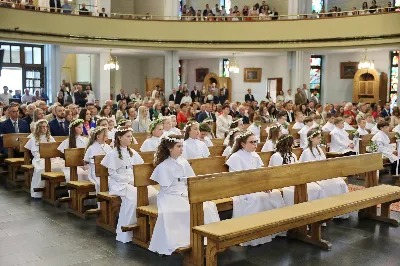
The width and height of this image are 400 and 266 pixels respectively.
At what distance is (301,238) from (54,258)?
2.97 m

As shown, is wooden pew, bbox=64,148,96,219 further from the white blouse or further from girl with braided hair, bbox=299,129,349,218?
girl with braided hair, bbox=299,129,349,218

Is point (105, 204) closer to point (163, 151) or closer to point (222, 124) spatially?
point (163, 151)

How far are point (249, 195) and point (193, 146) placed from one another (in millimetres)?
2302

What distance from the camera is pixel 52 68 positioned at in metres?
19.4

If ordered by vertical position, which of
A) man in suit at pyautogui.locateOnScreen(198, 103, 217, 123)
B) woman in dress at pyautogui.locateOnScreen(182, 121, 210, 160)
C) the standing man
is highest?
the standing man

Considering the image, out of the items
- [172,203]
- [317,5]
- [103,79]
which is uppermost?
[317,5]

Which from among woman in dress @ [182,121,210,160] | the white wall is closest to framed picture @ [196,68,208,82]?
the white wall

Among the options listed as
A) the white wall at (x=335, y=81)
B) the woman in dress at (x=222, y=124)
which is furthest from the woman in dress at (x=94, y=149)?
the white wall at (x=335, y=81)

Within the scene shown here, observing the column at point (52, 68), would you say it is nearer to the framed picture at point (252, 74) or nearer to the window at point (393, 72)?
the framed picture at point (252, 74)

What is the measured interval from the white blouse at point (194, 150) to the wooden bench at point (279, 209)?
2261mm

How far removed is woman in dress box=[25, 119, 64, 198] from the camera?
8344 mm

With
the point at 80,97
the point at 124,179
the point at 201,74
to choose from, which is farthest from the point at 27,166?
the point at 201,74

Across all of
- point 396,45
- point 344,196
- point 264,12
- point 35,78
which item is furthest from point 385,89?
point 344,196

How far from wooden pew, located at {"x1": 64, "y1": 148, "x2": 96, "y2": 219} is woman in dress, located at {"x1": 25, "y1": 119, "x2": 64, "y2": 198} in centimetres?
106
